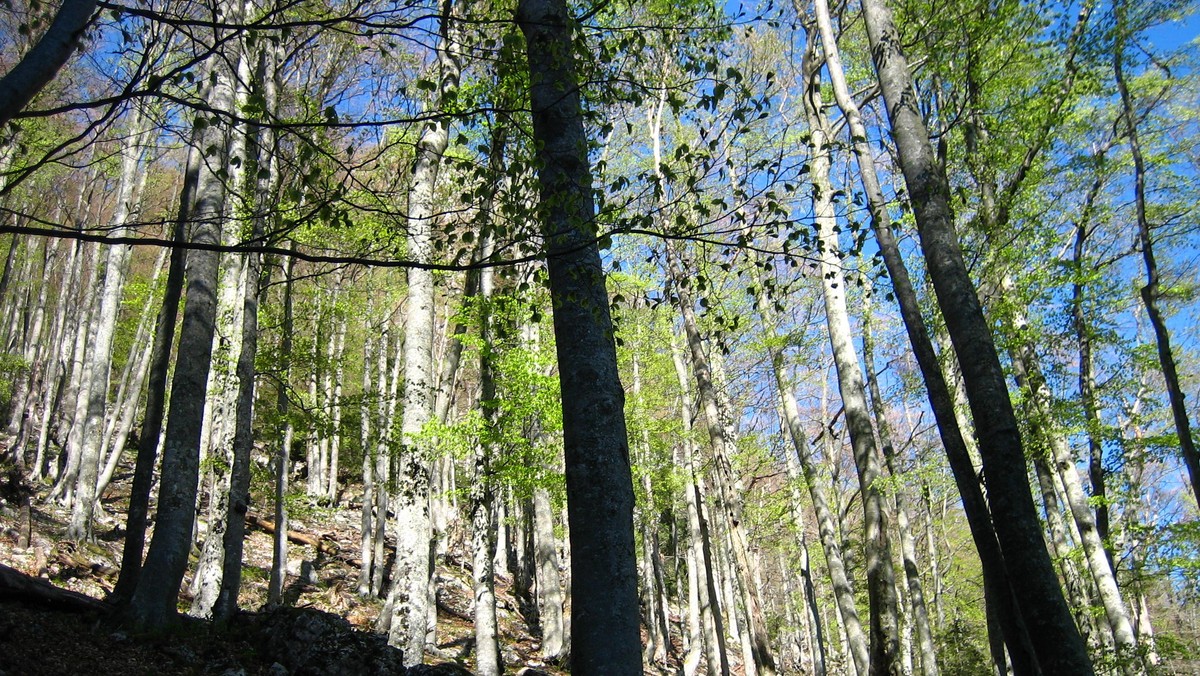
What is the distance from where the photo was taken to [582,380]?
3365mm

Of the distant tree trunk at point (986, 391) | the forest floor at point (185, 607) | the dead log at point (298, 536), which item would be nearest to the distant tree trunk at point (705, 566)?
the forest floor at point (185, 607)

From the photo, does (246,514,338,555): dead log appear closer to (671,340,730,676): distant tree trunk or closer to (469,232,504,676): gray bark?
(671,340,730,676): distant tree trunk

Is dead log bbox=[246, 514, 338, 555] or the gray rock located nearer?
the gray rock

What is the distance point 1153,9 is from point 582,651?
47.1ft

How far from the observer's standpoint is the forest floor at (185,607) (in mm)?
5121

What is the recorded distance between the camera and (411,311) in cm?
1050

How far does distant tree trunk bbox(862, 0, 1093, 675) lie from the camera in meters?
4.98

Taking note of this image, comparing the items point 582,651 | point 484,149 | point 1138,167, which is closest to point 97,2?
point 484,149

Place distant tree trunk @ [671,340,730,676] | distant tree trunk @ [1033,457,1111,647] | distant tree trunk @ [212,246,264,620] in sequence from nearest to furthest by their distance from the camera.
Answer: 1. distant tree trunk @ [212,246,264,620]
2. distant tree trunk @ [1033,457,1111,647]
3. distant tree trunk @ [671,340,730,676]

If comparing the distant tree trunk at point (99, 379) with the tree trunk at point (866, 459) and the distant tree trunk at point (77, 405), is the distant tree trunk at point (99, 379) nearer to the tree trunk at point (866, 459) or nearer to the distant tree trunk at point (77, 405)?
the distant tree trunk at point (77, 405)

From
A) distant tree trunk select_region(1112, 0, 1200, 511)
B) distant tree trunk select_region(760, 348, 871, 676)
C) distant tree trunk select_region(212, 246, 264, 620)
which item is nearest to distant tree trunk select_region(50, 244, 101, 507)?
distant tree trunk select_region(212, 246, 264, 620)

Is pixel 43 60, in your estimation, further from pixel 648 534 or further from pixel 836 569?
pixel 648 534

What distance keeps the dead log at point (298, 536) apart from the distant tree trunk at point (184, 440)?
15600 mm

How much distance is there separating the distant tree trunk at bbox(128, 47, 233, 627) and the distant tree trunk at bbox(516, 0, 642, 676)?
3.24 metres
